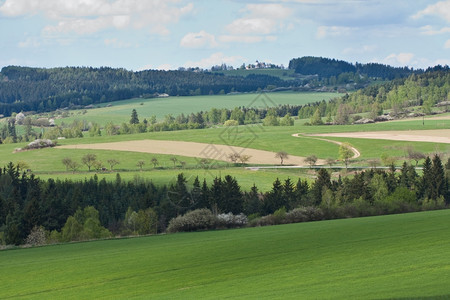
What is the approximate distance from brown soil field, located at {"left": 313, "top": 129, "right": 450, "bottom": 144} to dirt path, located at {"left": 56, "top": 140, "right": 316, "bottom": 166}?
2853 centimetres

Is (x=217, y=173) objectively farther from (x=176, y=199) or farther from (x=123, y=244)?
(x=123, y=244)

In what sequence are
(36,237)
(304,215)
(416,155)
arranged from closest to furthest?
(304,215) < (36,237) < (416,155)

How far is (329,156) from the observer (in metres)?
148

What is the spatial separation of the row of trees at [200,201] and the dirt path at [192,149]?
39534 millimetres

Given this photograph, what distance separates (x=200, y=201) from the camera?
94.9 metres

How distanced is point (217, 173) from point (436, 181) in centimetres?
4262

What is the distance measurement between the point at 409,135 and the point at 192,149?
5307 cm

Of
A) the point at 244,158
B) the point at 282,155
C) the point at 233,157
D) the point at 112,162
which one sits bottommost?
the point at 112,162

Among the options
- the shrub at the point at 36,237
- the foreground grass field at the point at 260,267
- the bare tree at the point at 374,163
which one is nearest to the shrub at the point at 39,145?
the bare tree at the point at 374,163

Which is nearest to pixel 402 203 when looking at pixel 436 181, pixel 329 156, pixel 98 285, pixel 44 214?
pixel 436 181

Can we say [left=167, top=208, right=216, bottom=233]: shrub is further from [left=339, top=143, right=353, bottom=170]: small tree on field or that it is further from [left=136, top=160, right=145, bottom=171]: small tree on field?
[left=136, top=160, right=145, bottom=171]: small tree on field

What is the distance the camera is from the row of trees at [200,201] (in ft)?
257

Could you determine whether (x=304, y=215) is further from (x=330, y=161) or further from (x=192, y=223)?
(x=330, y=161)

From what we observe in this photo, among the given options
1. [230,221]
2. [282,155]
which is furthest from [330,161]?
[230,221]
